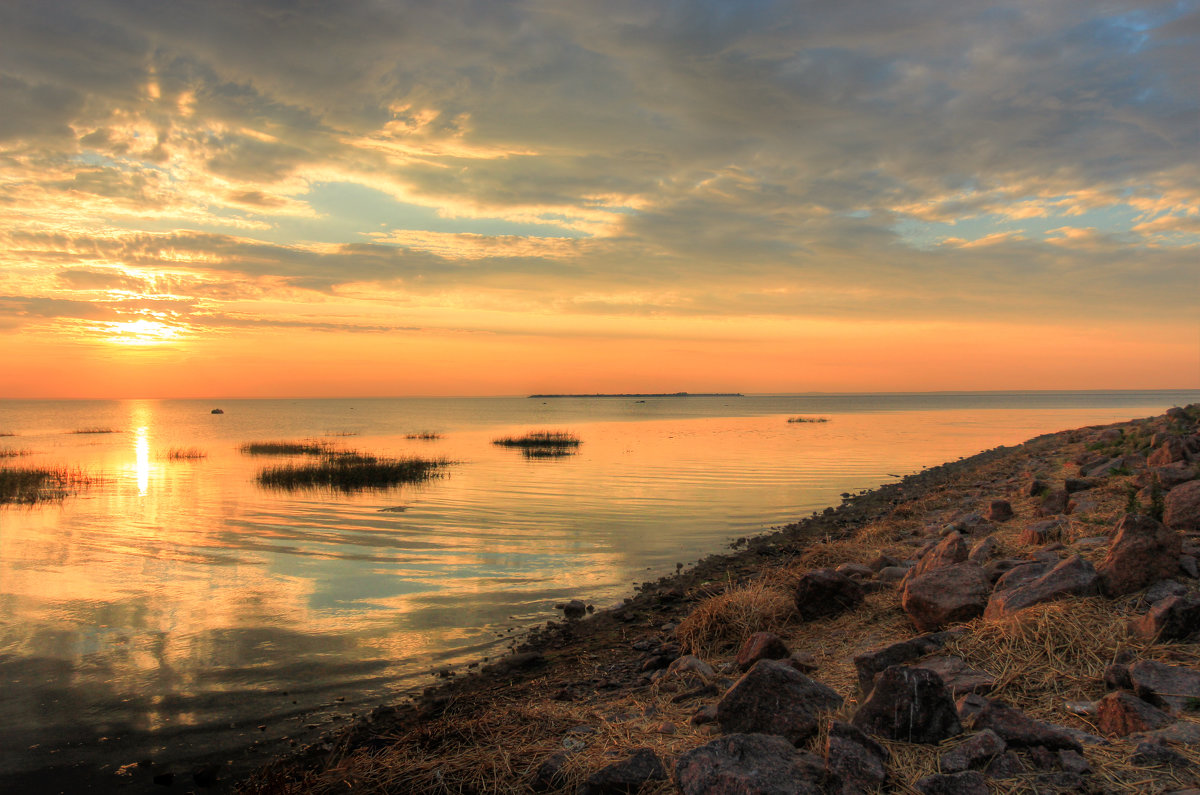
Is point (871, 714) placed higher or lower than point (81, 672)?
higher

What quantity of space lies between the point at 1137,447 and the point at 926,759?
70.1 feet

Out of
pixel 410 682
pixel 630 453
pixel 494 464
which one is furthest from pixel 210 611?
pixel 630 453

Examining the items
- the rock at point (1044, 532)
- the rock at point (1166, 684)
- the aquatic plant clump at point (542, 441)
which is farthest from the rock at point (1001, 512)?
the aquatic plant clump at point (542, 441)

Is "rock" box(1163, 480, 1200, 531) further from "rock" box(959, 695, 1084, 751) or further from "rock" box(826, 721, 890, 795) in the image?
"rock" box(826, 721, 890, 795)

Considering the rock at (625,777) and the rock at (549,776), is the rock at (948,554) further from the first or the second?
the rock at (549,776)

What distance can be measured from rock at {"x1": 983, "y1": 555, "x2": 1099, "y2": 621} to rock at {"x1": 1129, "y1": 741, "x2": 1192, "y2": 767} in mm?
2181

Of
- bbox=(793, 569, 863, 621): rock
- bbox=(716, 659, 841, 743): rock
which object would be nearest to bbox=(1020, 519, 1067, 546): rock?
bbox=(793, 569, 863, 621): rock

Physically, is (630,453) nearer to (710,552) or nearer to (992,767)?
(710,552)

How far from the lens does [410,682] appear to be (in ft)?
30.2

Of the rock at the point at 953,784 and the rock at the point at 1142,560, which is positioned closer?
the rock at the point at 953,784

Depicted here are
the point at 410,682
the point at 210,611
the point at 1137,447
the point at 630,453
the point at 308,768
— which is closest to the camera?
the point at 308,768

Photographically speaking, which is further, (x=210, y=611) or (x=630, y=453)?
(x=630, y=453)

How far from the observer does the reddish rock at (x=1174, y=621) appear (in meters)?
5.38

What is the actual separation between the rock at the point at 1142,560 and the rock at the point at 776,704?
11.0 ft
